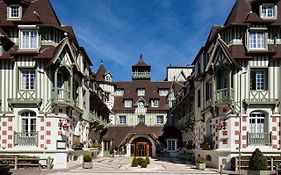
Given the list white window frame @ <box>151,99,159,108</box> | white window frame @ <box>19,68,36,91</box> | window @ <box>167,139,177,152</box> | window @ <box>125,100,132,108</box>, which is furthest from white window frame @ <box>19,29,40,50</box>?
white window frame @ <box>151,99,159,108</box>

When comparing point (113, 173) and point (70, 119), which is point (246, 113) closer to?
point (113, 173)

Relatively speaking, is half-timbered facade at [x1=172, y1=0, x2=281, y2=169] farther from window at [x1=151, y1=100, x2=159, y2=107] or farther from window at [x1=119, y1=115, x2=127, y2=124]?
A: window at [x1=119, y1=115, x2=127, y2=124]

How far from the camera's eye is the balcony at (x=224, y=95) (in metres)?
23.8

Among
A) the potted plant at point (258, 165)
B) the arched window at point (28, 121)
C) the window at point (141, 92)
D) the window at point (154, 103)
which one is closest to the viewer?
the potted plant at point (258, 165)

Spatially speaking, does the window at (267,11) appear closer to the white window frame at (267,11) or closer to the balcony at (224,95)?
the white window frame at (267,11)

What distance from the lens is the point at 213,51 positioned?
2608 centimetres

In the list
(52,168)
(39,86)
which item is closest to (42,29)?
(39,86)

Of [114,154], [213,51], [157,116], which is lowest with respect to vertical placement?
[114,154]

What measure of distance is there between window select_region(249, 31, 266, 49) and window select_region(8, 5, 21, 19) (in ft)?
56.1

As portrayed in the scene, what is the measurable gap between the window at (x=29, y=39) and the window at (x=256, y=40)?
15284mm

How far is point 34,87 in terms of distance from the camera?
25031 millimetres

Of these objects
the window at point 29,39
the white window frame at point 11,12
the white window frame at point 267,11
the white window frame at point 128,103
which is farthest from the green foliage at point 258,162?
the white window frame at point 128,103

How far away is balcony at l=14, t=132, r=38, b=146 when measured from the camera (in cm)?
2461

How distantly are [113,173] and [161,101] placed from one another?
36.3 metres
